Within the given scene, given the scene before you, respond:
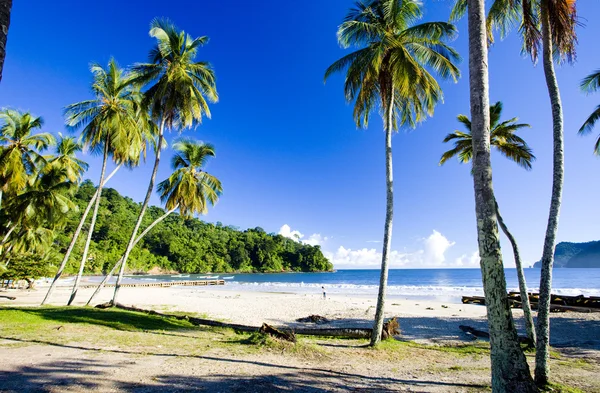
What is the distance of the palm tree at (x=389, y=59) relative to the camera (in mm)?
8836

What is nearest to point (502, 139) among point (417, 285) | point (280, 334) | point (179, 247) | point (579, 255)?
point (280, 334)

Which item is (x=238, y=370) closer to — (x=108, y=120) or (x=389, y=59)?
(x=389, y=59)

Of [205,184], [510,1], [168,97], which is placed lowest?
[205,184]

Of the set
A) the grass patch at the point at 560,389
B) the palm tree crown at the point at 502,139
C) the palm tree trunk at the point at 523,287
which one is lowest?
the grass patch at the point at 560,389

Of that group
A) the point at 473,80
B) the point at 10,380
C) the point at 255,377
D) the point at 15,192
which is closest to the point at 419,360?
the point at 255,377

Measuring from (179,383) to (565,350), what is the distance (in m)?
10.5

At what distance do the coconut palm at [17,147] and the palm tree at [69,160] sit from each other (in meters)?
3.26

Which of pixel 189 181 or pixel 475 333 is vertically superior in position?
pixel 189 181

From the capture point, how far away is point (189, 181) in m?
19.1

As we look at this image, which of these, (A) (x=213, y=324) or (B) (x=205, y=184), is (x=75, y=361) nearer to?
(A) (x=213, y=324)

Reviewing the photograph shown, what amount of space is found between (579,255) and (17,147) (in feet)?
698

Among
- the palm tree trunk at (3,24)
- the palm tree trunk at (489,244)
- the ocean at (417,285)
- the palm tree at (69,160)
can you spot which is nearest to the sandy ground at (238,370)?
the palm tree trunk at (489,244)

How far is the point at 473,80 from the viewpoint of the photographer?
4914mm

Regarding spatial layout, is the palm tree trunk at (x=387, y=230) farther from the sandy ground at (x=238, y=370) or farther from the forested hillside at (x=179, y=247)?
the forested hillside at (x=179, y=247)
